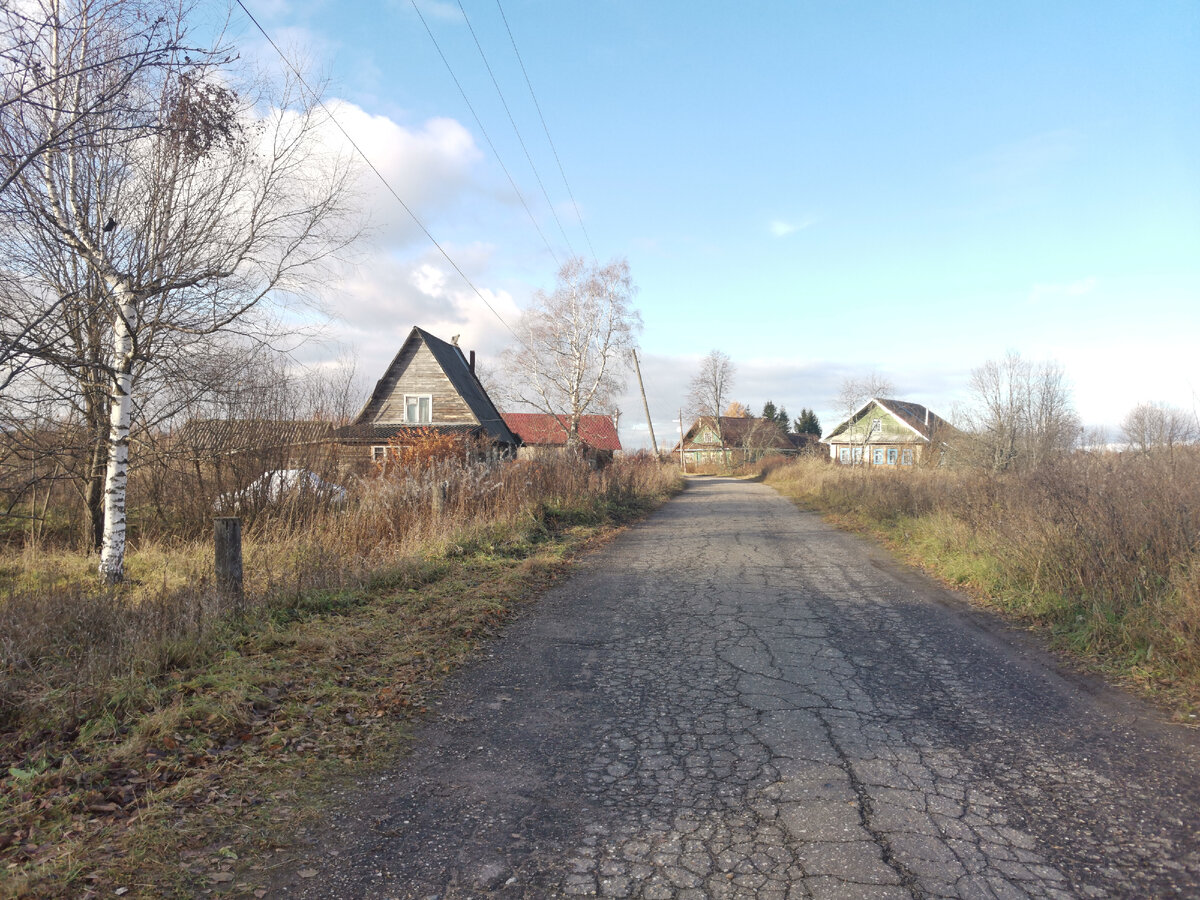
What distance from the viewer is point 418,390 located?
106 feet

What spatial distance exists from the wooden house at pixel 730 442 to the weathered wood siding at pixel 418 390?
3827 centimetres

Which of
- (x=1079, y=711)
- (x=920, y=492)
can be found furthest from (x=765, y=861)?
(x=920, y=492)

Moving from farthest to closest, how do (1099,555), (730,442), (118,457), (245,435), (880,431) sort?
(730,442), (880,431), (245,435), (118,457), (1099,555)

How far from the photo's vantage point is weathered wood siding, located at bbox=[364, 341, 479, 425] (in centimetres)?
3189

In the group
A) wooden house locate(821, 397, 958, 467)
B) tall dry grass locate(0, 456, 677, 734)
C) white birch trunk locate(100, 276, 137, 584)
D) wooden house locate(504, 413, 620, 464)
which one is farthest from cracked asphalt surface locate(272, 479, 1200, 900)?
wooden house locate(821, 397, 958, 467)

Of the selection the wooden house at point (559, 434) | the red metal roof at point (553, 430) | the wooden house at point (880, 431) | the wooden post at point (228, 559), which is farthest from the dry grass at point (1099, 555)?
the wooden house at point (880, 431)

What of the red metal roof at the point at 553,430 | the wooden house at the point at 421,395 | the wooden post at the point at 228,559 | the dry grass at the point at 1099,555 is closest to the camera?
the dry grass at the point at 1099,555

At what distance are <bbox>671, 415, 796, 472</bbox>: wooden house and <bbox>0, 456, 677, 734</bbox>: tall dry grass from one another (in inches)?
2017

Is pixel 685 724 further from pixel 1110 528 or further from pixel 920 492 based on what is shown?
pixel 920 492

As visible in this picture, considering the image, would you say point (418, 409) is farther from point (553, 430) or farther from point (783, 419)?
point (783, 419)

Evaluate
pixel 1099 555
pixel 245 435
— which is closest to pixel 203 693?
pixel 1099 555

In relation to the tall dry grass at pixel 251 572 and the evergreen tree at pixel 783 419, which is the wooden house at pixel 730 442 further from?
Result: the tall dry grass at pixel 251 572

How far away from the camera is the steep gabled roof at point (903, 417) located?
48.3 metres

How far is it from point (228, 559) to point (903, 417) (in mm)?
52013
